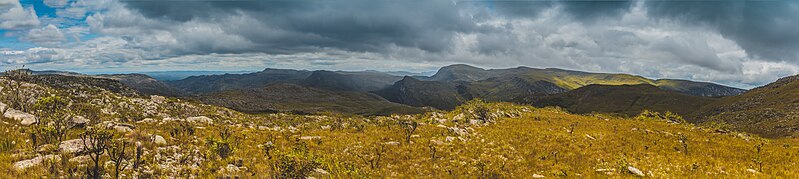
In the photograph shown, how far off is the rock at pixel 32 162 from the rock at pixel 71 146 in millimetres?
1011

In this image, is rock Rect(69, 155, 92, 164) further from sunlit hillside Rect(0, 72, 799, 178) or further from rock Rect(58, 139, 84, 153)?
rock Rect(58, 139, 84, 153)

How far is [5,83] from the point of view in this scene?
202ft

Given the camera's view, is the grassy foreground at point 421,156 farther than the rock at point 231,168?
No

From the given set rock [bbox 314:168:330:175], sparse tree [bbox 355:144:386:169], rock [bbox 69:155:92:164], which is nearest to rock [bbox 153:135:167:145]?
rock [bbox 69:155:92:164]

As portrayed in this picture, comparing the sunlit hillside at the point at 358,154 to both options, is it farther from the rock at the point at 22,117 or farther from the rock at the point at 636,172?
the rock at the point at 22,117

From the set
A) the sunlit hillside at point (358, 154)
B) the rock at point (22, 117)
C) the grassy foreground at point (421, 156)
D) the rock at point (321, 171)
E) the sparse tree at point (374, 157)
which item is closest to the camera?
the sunlit hillside at point (358, 154)

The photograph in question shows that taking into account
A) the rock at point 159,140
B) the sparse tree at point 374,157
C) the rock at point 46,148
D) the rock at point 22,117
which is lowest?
the sparse tree at point 374,157

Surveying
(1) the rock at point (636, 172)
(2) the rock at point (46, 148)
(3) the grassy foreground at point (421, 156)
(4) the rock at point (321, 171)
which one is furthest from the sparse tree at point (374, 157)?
(2) the rock at point (46, 148)

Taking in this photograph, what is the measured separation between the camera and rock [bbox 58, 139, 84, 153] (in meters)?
14.8

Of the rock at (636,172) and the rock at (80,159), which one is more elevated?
the rock at (80,159)

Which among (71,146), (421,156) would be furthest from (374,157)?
(71,146)

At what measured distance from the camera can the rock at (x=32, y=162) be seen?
A: 1239 centimetres

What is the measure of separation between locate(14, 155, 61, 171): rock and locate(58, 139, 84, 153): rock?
3.32ft

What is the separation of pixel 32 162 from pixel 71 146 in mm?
2666
